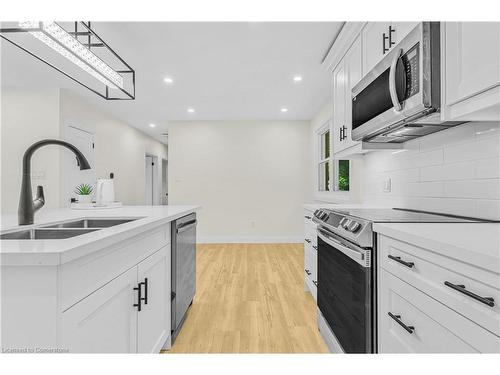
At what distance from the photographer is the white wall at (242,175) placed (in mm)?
5441

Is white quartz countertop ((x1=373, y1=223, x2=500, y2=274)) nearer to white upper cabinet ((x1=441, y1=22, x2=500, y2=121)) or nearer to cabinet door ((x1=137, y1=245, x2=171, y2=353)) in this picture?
white upper cabinet ((x1=441, y1=22, x2=500, y2=121))

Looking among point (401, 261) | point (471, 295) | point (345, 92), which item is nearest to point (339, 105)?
point (345, 92)

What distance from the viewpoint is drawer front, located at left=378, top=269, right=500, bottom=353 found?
68 centimetres

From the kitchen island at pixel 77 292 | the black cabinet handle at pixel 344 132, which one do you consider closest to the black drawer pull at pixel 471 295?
the kitchen island at pixel 77 292

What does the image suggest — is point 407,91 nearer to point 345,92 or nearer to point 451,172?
point 451,172

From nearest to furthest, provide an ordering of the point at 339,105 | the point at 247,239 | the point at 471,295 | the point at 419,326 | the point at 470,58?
the point at 471,295 < the point at 419,326 < the point at 470,58 < the point at 339,105 < the point at 247,239

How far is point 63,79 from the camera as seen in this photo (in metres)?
3.58

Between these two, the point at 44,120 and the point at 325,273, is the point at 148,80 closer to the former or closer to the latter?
the point at 44,120

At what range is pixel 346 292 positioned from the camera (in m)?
1.40

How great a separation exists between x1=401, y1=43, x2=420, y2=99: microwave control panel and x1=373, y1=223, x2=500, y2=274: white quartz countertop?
25.6 inches

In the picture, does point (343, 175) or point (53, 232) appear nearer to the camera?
point (53, 232)

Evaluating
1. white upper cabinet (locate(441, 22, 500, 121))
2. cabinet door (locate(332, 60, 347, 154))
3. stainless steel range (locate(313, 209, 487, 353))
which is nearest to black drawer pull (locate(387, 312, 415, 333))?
stainless steel range (locate(313, 209, 487, 353))

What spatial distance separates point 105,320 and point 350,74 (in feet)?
7.59

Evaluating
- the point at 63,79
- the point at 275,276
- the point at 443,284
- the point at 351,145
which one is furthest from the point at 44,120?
the point at 443,284
